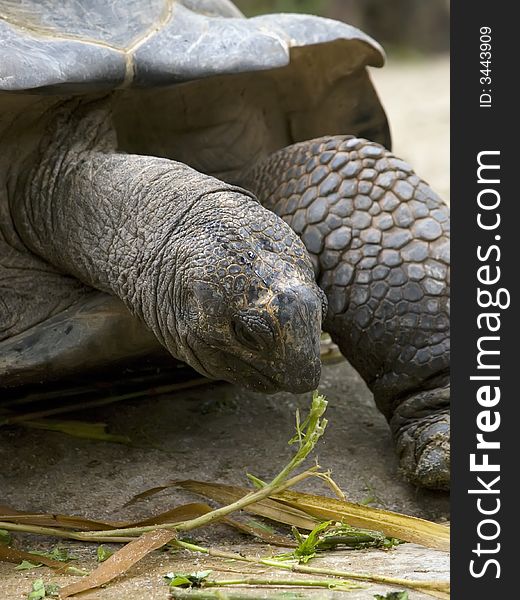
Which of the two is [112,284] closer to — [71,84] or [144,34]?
[71,84]

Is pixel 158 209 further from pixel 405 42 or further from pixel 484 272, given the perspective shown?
pixel 405 42

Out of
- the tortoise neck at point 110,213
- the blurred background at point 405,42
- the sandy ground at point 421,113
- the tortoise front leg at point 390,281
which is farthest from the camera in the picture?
Answer: the blurred background at point 405,42

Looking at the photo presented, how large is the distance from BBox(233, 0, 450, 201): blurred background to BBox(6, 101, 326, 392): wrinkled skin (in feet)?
22.5

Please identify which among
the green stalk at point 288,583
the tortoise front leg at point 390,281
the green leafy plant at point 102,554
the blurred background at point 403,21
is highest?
the blurred background at point 403,21

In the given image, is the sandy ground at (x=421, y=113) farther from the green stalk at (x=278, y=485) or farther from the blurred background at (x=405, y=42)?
the green stalk at (x=278, y=485)

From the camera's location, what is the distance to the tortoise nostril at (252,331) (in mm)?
2152

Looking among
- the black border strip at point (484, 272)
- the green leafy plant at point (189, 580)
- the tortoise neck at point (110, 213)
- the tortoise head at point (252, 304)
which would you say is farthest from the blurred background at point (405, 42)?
the green leafy plant at point (189, 580)

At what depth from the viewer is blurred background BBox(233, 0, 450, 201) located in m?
10.7

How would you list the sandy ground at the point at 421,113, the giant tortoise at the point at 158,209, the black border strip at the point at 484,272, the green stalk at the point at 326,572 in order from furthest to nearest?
the sandy ground at the point at 421,113 < the giant tortoise at the point at 158,209 < the black border strip at the point at 484,272 < the green stalk at the point at 326,572

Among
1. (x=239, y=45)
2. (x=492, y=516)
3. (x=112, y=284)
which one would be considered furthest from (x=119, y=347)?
(x=492, y=516)

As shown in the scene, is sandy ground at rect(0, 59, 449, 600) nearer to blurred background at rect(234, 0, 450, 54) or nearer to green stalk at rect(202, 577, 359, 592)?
green stalk at rect(202, 577, 359, 592)

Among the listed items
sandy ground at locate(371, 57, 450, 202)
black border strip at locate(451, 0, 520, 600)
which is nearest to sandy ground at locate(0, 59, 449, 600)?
black border strip at locate(451, 0, 520, 600)

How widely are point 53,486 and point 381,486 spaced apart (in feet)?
2.70

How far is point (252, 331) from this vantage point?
2.17 meters
